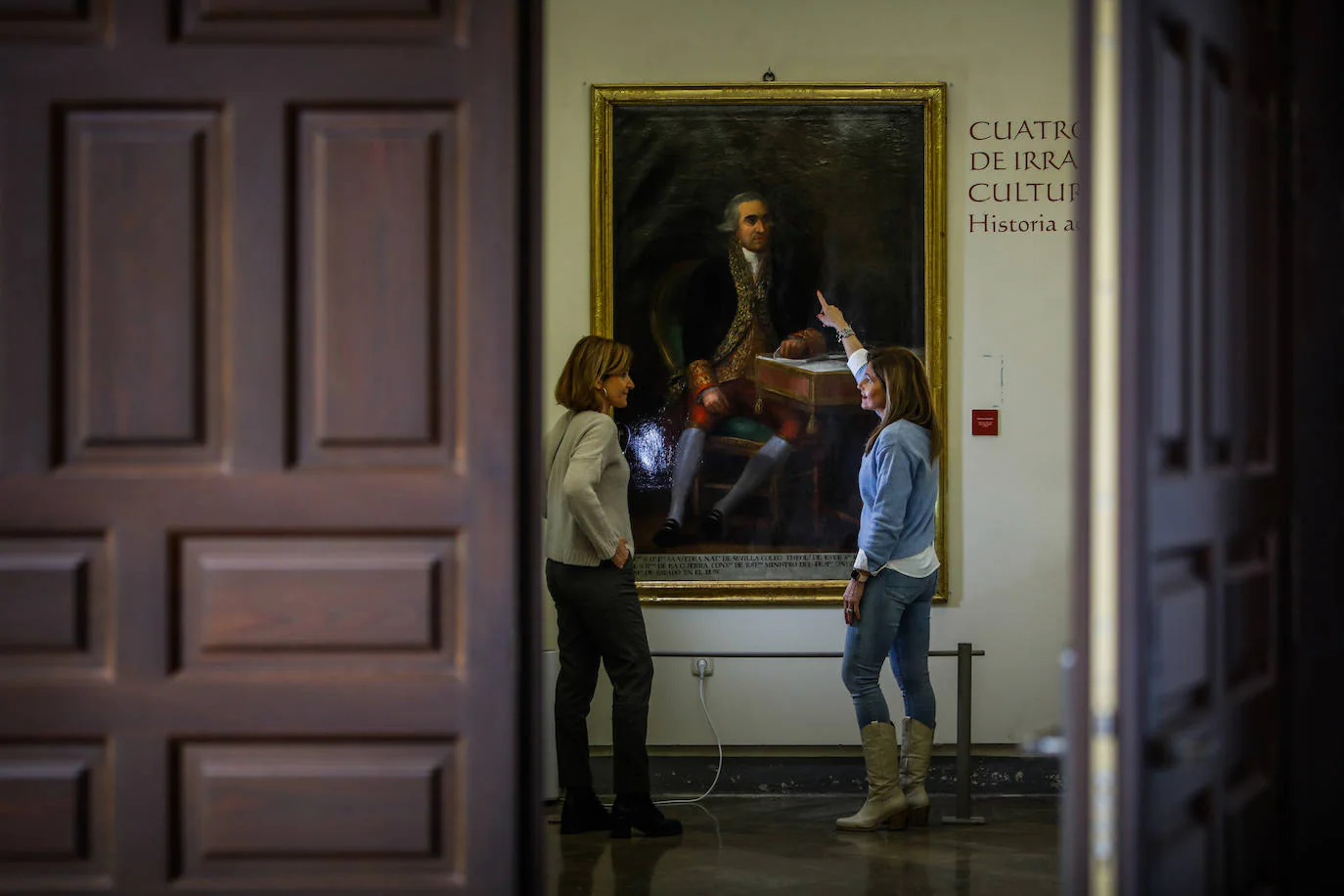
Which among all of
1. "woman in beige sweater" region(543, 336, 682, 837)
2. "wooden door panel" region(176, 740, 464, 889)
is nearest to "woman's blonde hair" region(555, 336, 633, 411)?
"woman in beige sweater" region(543, 336, 682, 837)

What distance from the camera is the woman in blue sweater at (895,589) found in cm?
439

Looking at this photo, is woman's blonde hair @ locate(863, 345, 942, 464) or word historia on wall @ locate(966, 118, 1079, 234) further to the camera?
word historia on wall @ locate(966, 118, 1079, 234)

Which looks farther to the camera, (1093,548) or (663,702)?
(663,702)

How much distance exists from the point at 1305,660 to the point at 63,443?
2261 millimetres

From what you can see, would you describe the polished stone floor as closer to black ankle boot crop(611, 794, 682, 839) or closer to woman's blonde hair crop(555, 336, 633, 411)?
black ankle boot crop(611, 794, 682, 839)

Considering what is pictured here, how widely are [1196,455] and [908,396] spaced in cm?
231

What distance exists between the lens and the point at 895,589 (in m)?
4.42

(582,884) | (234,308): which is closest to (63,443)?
(234,308)

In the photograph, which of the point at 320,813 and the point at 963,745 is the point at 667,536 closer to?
the point at 963,745

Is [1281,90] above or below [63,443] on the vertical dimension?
above

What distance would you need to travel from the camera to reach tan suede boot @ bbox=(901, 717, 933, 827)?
4.57 metres

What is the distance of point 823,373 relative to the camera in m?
5.14

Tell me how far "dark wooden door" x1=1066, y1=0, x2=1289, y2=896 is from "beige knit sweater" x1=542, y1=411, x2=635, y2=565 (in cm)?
232

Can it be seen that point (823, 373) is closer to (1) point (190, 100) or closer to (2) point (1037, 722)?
(2) point (1037, 722)
